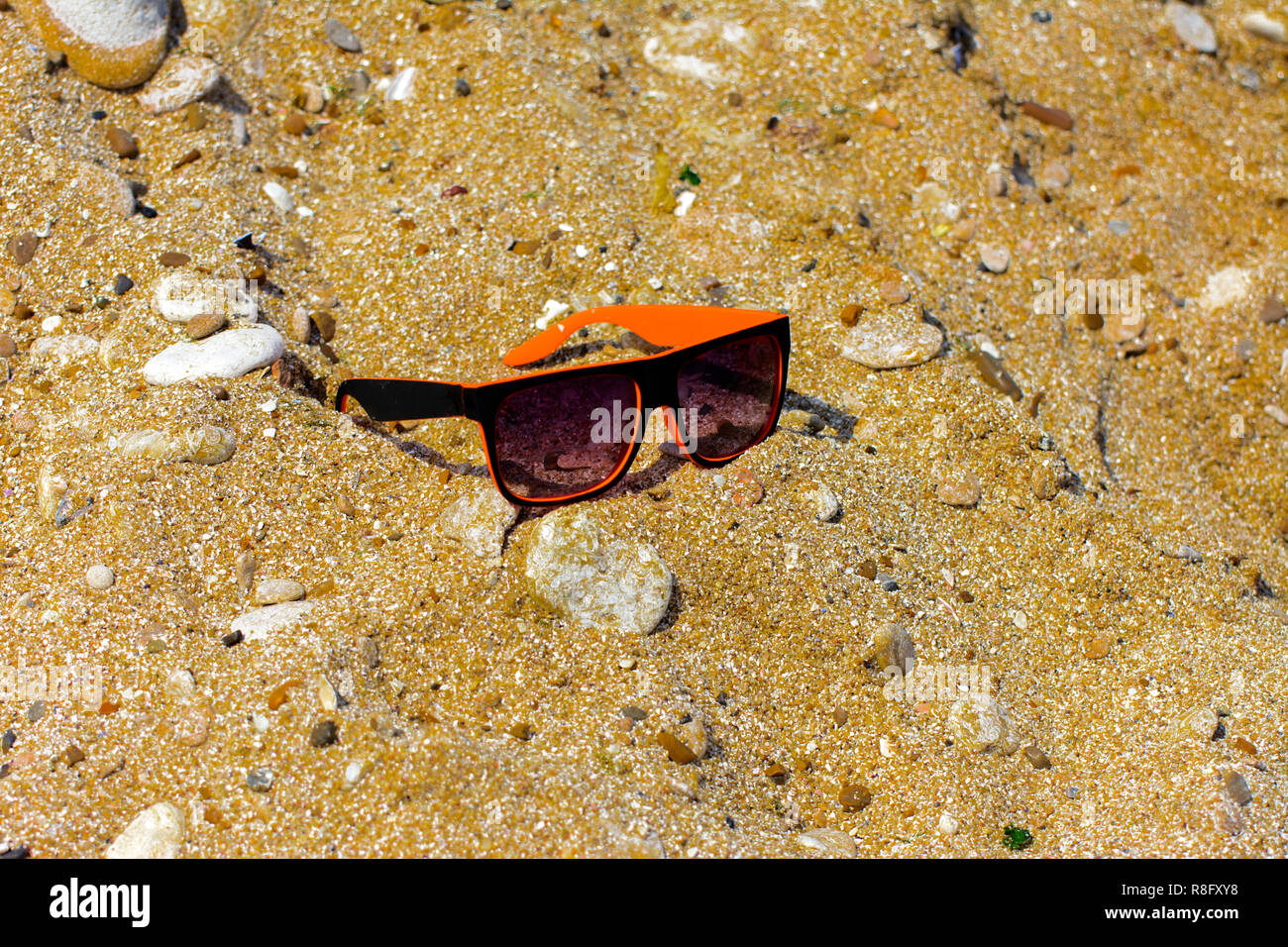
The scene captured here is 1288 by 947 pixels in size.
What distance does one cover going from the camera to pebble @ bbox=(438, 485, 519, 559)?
256 cm

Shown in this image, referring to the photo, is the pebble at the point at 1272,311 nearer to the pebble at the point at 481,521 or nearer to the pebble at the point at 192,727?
the pebble at the point at 481,521

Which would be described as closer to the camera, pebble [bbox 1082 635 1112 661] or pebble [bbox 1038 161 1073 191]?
pebble [bbox 1082 635 1112 661]

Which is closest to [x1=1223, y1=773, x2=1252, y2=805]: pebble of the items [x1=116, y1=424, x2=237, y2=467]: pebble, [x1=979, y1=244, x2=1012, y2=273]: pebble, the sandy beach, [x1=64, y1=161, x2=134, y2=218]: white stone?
the sandy beach

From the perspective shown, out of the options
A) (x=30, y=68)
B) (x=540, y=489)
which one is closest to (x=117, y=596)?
(x=540, y=489)

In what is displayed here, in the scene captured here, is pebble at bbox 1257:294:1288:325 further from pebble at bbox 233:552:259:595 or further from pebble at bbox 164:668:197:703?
pebble at bbox 164:668:197:703

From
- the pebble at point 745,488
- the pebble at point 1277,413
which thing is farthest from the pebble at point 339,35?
Result: the pebble at point 1277,413

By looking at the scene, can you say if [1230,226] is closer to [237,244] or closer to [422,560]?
[422,560]

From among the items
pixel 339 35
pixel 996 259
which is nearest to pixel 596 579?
pixel 996 259

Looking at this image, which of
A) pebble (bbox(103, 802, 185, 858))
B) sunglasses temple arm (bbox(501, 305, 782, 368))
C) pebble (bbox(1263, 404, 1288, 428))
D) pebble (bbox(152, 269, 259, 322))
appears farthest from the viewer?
pebble (bbox(1263, 404, 1288, 428))

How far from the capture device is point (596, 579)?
250 centimetres

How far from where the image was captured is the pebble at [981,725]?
2.48 m

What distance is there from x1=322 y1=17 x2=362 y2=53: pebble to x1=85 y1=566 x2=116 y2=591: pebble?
208 centimetres

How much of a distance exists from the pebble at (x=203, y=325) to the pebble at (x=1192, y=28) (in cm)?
386
